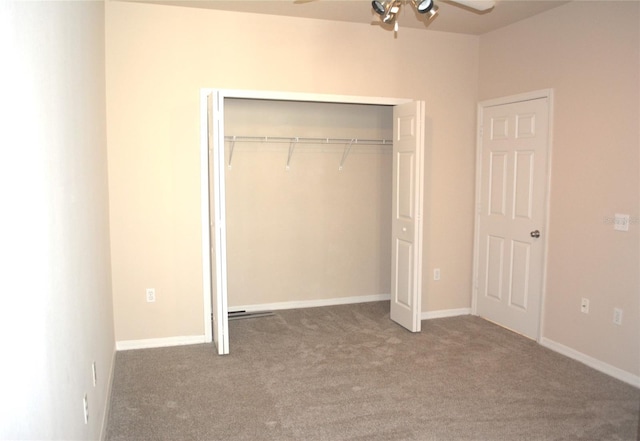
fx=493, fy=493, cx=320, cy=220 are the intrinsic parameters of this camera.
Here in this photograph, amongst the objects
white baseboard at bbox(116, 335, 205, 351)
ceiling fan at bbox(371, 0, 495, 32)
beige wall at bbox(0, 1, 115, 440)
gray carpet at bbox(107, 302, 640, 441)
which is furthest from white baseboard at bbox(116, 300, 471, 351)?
ceiling fan at bbox(371, 0, 495, 32)

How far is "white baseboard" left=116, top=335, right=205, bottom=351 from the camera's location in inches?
163

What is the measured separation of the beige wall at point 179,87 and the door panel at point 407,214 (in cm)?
53

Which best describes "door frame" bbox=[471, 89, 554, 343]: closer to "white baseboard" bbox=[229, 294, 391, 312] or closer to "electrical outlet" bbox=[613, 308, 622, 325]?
"electrical outlet" bbox=[613, 308, 622, 325]

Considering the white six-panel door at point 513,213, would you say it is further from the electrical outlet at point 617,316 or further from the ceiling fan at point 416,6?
the ceiling fan at point 416,6

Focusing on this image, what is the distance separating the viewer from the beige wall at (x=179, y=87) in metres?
4.00

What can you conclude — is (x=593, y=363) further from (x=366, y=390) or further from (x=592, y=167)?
(x=366, y=390)

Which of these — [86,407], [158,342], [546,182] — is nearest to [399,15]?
[546,182]

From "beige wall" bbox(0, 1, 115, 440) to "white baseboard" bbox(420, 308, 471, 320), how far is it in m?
3.16

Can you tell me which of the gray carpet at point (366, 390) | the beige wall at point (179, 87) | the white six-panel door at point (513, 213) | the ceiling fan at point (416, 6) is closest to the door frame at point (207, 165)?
the beige wall at point (179, 87)

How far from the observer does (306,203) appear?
5281 mm

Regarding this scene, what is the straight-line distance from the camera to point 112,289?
4.03 meters

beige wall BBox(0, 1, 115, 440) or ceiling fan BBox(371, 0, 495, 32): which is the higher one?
ceiling fan BBox(371, 0, 495, 32)

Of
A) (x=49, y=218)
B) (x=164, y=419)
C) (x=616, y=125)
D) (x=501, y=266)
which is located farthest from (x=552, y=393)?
(x=49, y=218)

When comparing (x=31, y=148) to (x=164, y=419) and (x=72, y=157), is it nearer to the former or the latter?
(x=72, y=157)
